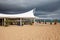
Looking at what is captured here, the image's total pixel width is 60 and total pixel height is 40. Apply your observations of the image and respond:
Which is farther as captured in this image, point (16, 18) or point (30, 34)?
point (16, 18)

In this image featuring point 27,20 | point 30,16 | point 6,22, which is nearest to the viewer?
point 6,22

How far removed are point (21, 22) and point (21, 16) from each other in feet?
2.77

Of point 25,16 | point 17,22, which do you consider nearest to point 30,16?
point 25,16

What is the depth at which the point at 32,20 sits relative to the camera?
2256 cm

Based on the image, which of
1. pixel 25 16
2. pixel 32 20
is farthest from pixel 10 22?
pixel 32 20

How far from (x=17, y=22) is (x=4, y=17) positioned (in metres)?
2.78

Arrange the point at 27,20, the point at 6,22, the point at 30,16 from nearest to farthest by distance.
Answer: the point at 6,22 < the point at 30,16 < the point at 27,20

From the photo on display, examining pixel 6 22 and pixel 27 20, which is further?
pixel 27 20

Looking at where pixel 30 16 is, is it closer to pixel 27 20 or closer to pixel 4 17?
pixel 27 20

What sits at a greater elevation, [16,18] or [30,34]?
[16,18]

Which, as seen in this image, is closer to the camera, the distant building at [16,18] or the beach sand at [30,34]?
the beach sand at [30,34]

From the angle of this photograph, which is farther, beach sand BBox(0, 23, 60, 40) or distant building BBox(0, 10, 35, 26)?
distant building BBox(0, 10, 35, 26)

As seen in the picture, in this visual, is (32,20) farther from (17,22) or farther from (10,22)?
(10,22)

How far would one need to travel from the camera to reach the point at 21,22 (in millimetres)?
19359
